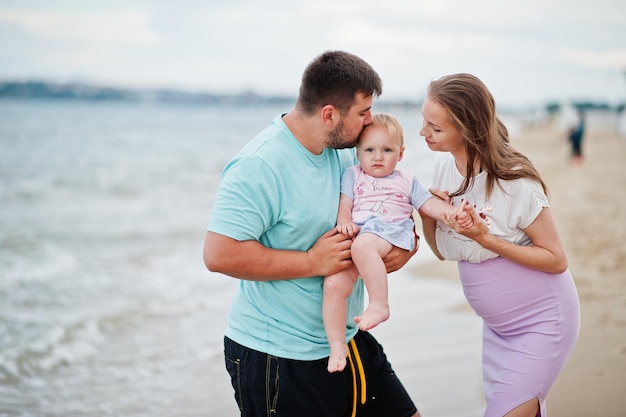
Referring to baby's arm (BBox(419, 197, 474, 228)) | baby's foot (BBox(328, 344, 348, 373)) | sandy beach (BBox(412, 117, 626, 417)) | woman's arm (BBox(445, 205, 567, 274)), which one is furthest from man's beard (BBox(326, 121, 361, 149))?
sandy beach (BBox(412, 117, 626, 417))

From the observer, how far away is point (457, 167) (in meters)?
3.21

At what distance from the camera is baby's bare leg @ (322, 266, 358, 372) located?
9.30ft

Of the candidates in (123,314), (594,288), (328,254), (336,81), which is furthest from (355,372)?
(123,314)

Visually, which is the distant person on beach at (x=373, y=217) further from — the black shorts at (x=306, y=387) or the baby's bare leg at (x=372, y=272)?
the black shorts at (x=306, y=387)

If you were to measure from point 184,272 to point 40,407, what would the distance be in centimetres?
429

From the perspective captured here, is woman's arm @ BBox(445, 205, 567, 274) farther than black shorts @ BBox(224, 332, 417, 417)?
Yes

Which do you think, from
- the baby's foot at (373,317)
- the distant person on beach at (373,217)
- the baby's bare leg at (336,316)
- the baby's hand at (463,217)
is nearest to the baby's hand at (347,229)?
the distant person on beach at (373,217)

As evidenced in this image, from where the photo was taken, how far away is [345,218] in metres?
3.07

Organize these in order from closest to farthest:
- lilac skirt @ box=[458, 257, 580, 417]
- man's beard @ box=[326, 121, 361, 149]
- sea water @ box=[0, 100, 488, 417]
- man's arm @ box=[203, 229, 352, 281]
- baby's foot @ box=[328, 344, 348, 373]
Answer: man's arm @ box=[203, 229, 352, 281]
baby's foot @ box=[328, 344, 348, 373]
man's beard @ box=[326, 121, 361, 149]
lilac skirt @ box=[458, 257, 580, 417]
sea water @ box=[0, 100, 488, 417]

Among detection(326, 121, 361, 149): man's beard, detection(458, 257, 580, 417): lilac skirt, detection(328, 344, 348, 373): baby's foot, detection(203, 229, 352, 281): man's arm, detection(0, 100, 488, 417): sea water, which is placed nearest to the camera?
detection(203, 229, 352, 281): man's arm

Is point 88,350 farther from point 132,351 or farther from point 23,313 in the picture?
point 23,313

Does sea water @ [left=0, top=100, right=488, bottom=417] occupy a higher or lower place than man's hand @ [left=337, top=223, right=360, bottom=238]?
lower

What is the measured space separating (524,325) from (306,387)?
3.57ft

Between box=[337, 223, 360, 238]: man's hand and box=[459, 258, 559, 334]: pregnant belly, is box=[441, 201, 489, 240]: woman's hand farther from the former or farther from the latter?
box=[337, 223, 360, 238]: man's hand
